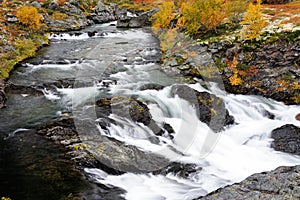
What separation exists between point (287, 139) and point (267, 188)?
833 cm

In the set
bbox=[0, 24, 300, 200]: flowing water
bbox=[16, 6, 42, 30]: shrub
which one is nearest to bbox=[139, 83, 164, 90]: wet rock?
bbox=[0, 24, 300, 200]: flowing water

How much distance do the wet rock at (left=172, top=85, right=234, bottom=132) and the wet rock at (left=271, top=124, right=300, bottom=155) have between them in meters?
3.39

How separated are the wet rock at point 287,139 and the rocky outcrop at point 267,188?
5670 mm

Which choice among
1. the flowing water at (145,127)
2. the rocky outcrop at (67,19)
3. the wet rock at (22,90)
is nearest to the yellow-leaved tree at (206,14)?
the flowing water at (145,127)

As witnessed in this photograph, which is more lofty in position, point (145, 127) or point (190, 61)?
point (190, 61)

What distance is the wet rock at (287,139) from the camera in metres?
16.7

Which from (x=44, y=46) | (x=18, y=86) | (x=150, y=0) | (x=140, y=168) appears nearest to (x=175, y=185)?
(x=140, y=168)

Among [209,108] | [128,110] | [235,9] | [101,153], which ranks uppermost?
[235,9]

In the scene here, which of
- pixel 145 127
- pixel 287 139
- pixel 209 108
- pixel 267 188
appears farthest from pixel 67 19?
pixel 267 188

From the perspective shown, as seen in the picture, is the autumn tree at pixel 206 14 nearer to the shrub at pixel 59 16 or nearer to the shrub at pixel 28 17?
the shrub at pixel 28 17

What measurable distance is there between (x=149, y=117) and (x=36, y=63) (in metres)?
17.0

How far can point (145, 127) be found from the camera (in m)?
18.0

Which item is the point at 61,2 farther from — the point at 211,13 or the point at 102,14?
the point at 211,13

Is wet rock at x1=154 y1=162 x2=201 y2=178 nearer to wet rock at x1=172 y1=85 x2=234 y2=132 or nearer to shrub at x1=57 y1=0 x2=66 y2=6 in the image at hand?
wet rock at x1=172 y1=85 x2=234 y2=132
